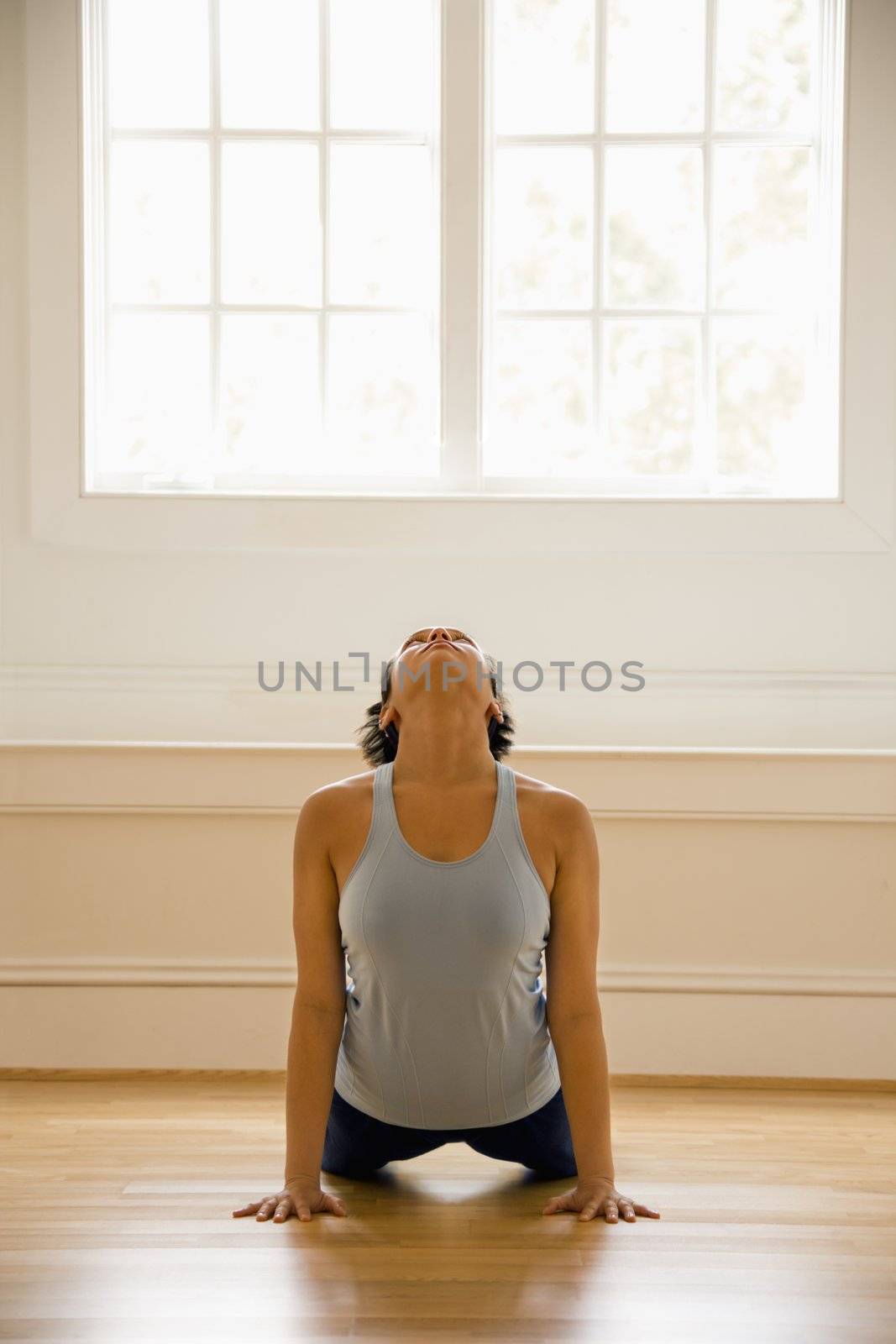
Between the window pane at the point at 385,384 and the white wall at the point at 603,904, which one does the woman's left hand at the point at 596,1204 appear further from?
the window pane at the point at 385,384

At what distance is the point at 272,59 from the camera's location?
9.99ft

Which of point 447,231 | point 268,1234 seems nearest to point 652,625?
point 447,231

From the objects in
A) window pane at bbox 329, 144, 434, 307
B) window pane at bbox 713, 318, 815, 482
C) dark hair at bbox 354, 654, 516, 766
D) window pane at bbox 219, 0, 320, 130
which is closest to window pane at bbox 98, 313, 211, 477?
window pane at bbox 329, 144, 434, 307

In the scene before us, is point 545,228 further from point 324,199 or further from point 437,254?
point 324,199

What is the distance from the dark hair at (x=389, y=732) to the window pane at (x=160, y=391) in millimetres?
1405

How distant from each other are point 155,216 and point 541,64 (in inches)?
39.8

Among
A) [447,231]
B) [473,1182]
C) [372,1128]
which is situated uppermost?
[447,231]

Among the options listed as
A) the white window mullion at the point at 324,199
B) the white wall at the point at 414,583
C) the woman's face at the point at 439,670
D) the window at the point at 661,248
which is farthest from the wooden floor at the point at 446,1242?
the white window mullion at the point at 324,199

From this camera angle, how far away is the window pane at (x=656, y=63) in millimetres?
3014

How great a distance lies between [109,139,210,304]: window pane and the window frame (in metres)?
0.20

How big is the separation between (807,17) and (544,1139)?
8.71ft

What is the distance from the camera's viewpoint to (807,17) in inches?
119

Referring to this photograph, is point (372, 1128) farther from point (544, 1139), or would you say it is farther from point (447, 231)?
point (447, 231)

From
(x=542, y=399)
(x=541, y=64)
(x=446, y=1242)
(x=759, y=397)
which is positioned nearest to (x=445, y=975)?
(x=446, y=1242)
